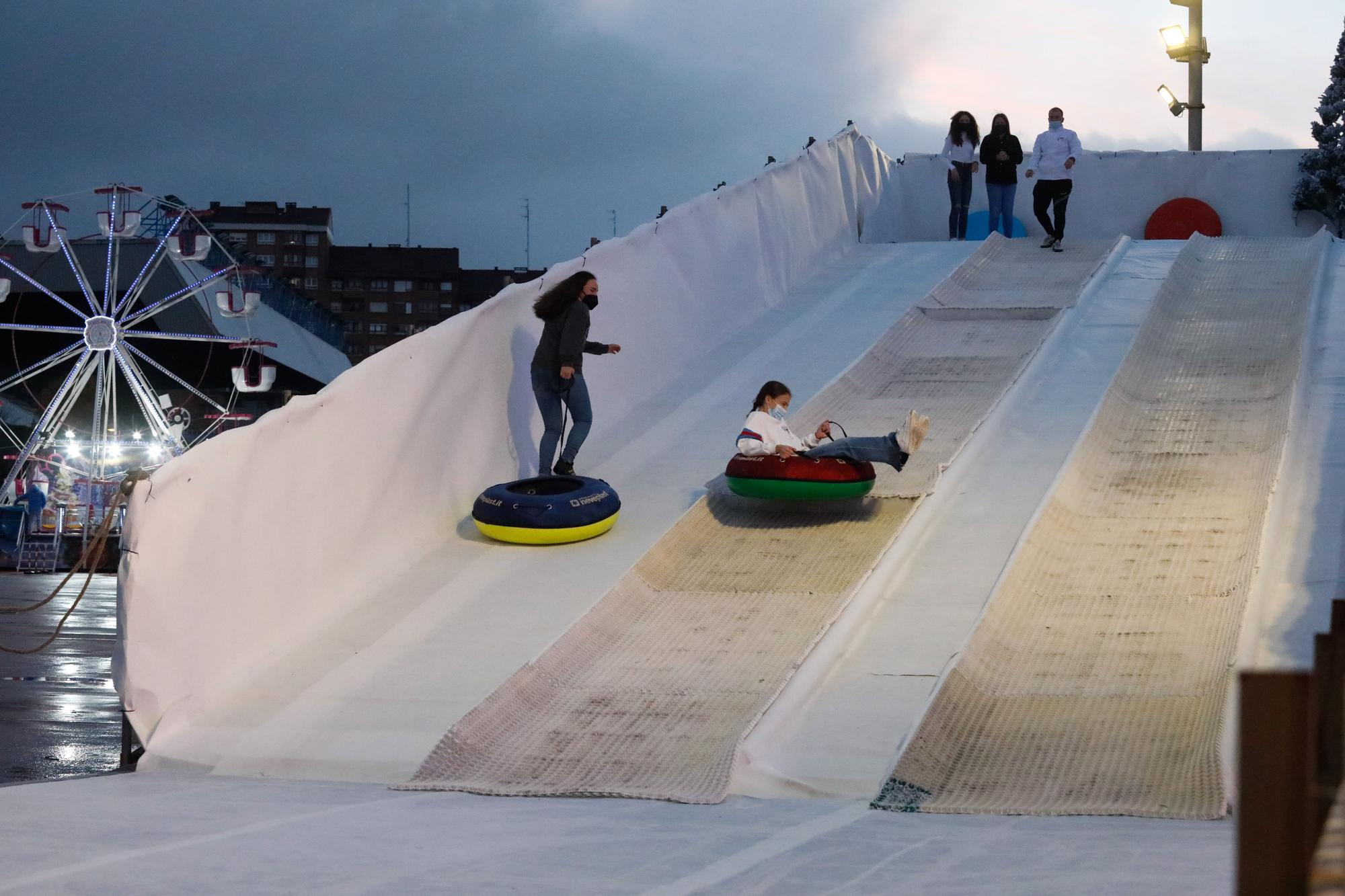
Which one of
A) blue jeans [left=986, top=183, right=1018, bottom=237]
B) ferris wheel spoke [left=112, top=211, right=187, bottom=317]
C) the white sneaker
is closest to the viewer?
the white sneaker

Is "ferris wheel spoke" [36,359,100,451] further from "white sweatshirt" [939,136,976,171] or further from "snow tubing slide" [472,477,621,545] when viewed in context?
"snow tubing slide" [472,477,621,545]

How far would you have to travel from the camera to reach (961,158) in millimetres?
13812

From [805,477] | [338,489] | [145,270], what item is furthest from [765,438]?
[145,270]

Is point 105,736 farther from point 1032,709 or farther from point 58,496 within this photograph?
point 58,496

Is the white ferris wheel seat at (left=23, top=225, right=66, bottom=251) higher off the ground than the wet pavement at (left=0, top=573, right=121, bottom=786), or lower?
higher

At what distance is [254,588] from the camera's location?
568 cm

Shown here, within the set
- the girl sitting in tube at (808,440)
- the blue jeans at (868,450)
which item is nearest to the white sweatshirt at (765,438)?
the girl sitting in tube at (808,440)

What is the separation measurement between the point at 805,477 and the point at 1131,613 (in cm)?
158

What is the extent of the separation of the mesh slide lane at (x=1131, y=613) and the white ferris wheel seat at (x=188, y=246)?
1483 cm

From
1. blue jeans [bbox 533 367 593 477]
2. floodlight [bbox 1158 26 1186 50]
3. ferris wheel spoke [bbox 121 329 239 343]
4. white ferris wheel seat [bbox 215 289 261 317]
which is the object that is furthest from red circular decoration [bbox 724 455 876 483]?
white ferris wheel seat [bbox 215 289 261 317]

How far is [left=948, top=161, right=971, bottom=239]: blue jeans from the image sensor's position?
45.4 ft

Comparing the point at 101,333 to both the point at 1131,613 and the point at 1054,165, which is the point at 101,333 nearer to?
the point at 1054,165

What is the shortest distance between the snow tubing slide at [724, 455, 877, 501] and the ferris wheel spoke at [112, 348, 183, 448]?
1367 centimetres

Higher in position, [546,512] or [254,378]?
[546,512]
